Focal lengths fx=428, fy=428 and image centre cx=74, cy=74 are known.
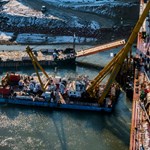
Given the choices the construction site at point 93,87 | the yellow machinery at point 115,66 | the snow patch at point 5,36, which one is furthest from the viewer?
the snow patch at point 5,36

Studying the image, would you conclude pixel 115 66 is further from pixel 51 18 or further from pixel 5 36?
pixel 51 18

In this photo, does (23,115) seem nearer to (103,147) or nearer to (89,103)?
(89,103)

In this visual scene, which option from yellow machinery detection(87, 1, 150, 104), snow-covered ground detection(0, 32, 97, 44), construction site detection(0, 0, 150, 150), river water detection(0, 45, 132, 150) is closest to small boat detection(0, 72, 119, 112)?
construction site detection(0, 0, 150, 150)

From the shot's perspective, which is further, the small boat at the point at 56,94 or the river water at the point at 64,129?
the small boat at the point at 56,94

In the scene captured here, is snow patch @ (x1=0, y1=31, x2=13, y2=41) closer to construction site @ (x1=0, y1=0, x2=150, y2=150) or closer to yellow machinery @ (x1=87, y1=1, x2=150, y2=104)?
construction site @ (x1=0, y1=0, x2=150, y2=150)

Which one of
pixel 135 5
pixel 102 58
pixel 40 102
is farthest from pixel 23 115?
pixel 135 5

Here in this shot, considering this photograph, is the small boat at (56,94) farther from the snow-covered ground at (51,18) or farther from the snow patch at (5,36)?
the snow patch at (5,36)

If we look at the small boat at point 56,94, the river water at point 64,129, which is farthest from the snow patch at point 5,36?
the river water at point 64,129

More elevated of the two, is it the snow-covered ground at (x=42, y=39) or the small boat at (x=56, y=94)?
the snow-covered ground at (x=42, y=39)
